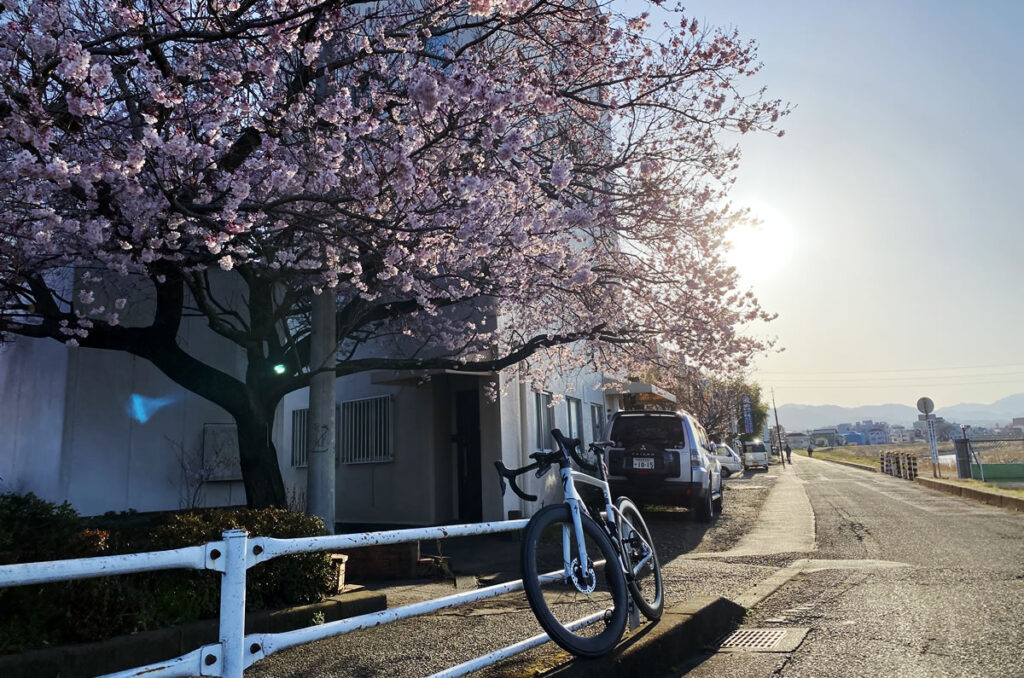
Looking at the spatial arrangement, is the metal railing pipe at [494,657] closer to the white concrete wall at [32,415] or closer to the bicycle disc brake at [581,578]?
the bicycle disc brake at [581,578]

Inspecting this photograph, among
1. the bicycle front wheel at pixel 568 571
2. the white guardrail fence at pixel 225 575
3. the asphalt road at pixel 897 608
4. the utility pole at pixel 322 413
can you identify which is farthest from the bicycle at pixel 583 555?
the utility pole at pixel 322 413

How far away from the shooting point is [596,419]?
1936 centimetres

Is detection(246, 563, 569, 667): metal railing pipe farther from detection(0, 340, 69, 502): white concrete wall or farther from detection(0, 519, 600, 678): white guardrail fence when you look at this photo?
detection(0, 340, 69, 502): white concrete wall

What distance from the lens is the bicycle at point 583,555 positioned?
3.09 m

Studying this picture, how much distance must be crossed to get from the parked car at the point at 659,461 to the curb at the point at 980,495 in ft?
22.7

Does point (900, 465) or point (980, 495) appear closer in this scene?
point (980, 495)

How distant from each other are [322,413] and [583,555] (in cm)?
481

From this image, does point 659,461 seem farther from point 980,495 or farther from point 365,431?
point 980,495

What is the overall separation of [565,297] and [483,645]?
7.48 metres

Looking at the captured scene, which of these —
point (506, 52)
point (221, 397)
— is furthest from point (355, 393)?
point (506, 52)

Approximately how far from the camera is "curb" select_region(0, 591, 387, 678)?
345 cm

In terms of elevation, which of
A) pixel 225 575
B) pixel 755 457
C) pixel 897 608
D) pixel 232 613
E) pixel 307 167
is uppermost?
pixel 307 167

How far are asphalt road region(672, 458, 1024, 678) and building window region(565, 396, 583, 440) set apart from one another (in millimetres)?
6449

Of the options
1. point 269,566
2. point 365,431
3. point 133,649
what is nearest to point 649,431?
point 365,431
